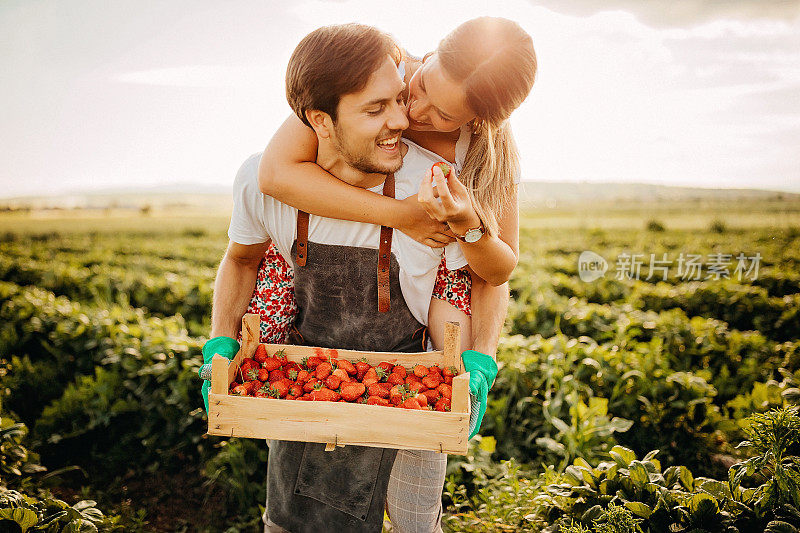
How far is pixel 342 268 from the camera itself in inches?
77.7

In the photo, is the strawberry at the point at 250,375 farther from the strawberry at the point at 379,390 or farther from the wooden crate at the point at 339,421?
the strawberry at the point at 379,390

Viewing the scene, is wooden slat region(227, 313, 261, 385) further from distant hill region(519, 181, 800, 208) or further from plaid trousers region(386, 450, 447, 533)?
distant hill region(519, 181, 800, 208)

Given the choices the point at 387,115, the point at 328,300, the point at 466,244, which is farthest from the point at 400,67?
the point at 328,300

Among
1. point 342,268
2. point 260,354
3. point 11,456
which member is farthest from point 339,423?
point 11,456

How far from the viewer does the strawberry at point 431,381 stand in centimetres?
175

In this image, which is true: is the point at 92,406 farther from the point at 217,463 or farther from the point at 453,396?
the point at 453,396

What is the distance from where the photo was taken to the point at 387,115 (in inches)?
67.7

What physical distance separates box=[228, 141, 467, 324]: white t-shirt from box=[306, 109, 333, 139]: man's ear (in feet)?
0.85

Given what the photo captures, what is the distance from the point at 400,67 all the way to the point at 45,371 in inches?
144

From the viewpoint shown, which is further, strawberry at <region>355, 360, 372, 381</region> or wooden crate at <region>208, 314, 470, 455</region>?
strawberry at <region>355, 360, 372, 381</region>

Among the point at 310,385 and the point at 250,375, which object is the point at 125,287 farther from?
the point at 310,385

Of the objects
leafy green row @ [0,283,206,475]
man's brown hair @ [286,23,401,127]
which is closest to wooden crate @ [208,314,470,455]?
man's brown hair @ [286,23,401,127]

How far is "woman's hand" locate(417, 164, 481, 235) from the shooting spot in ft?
5.13

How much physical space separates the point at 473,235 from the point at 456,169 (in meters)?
0.37
